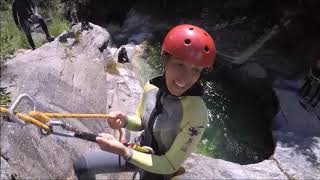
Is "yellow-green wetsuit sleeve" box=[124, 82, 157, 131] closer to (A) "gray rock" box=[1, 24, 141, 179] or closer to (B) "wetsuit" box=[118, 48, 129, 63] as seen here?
(A) "gray rock" box=[1, 24, 141, 179]

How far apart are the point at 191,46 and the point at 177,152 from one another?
2.56 ft

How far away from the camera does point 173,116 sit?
123 inches

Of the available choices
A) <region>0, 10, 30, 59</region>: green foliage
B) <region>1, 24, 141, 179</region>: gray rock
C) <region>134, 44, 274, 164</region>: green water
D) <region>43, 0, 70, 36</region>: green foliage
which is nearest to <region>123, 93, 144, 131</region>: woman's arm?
<region>1, 24, 141, 179</region>: gray rock

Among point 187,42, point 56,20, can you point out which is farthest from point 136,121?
point 56,20

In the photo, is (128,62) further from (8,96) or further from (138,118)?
(138,118)

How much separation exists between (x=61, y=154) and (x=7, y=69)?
71.9 inches

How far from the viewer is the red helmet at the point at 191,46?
2926 millimetres

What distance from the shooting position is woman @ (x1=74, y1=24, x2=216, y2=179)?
2936mm

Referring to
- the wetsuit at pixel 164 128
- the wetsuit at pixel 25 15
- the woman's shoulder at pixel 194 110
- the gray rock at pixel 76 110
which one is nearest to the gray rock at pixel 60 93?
the gray rock at pixel 76 110

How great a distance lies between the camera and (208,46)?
3043 millimetres

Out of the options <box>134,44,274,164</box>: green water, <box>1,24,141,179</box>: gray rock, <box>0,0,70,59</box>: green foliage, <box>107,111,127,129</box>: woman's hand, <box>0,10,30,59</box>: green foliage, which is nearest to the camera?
<box>107,111,127,129</box>: woman's hand

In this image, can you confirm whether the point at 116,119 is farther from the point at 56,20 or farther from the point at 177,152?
the point at 56,20

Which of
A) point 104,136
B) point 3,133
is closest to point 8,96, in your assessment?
point 3,133

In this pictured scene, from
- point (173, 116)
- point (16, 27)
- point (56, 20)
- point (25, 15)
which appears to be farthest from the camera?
point (56, 20)
